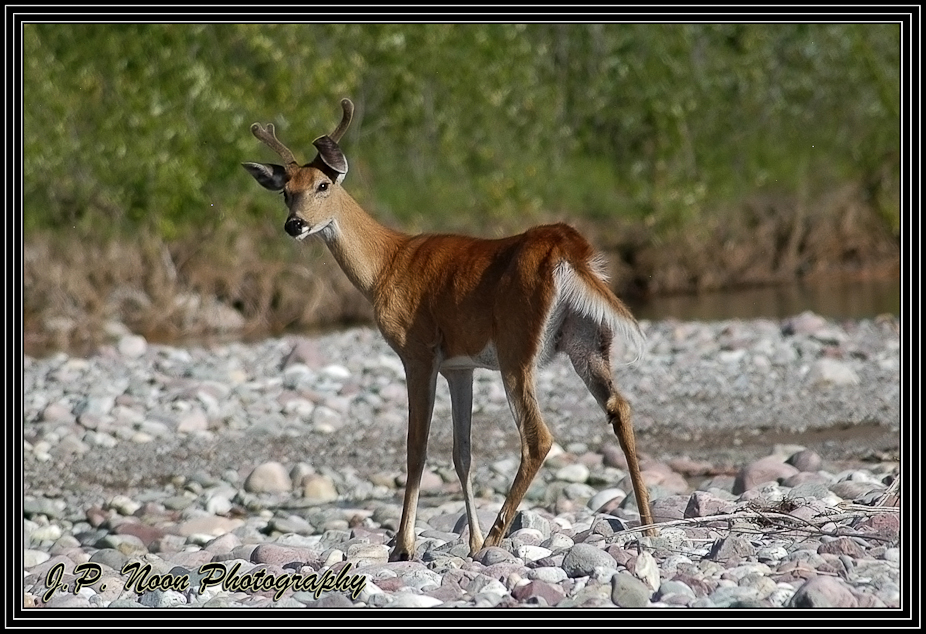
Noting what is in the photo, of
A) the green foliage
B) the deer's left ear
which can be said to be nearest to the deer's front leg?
the deer's left ear

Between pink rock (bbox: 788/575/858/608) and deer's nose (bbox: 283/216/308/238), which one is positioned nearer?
A: pink rock (bbox: 788/575/858/608)

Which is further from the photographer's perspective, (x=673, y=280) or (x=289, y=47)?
(x=289, y=47)

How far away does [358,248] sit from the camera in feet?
28.6

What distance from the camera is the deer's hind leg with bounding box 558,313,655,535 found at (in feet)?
25.2

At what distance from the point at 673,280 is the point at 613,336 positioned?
17427 millimetres

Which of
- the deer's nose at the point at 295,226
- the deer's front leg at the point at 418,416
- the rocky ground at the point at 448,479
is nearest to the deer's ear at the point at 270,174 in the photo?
the deer's nose at the point at 295,226

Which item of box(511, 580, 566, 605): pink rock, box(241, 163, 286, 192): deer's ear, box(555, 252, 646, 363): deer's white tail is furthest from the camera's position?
box(241, 163, 286, 192): deer's ear

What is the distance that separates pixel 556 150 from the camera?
99.9 ft

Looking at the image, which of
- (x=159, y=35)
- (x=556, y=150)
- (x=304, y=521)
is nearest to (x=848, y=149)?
(x=556, y=150)

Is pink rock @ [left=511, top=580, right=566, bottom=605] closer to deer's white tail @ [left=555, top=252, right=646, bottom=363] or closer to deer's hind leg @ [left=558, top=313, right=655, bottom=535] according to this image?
deer's hind leg @ [left=558, top=313, right=655, bottom=535]

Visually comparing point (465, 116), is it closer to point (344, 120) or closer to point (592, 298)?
point (344, 120)

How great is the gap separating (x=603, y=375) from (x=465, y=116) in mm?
22335

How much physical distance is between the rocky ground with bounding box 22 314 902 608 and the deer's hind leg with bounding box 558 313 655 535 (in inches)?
12.6

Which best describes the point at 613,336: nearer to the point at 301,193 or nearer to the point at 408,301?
the point at 408,301
